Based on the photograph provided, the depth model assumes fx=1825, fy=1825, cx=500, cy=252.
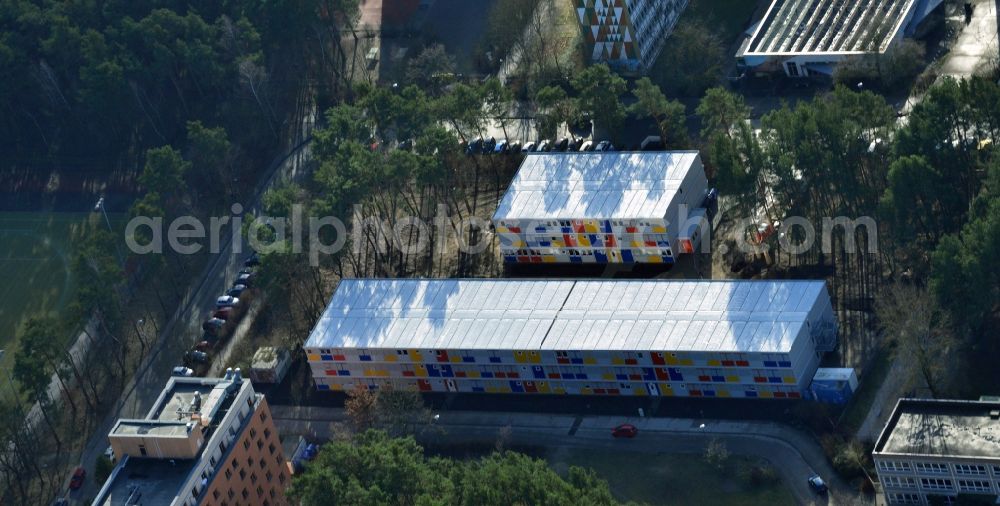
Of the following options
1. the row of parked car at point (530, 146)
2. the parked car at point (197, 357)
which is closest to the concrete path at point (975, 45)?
the row of parked car at point (530, 146)

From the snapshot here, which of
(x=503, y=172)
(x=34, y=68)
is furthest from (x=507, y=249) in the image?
(x=34, y=68)

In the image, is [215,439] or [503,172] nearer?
[215,439]

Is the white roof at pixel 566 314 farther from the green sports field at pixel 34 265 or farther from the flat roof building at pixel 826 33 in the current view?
the flat roof building at pixel 826 33

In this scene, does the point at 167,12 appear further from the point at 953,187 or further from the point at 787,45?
the point at 953,187

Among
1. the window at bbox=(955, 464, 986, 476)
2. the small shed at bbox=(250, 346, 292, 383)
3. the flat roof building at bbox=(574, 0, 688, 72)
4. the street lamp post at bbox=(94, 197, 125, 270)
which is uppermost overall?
the flat roof building at bbox=(574, 0, 688, 72)

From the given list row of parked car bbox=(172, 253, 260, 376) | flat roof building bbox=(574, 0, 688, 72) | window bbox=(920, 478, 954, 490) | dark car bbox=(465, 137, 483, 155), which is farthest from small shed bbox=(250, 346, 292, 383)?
window bbox=(920, 478, 954, 490)

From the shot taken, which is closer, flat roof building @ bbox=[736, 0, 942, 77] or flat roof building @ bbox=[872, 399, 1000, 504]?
flat roof building @ bbox=[872, 399, 1000, 504]

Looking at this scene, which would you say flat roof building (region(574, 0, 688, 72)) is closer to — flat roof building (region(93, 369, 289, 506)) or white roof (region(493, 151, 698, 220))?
white roof (region(493, 151, 698, 220))

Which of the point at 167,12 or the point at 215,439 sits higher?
the point at 167,12
